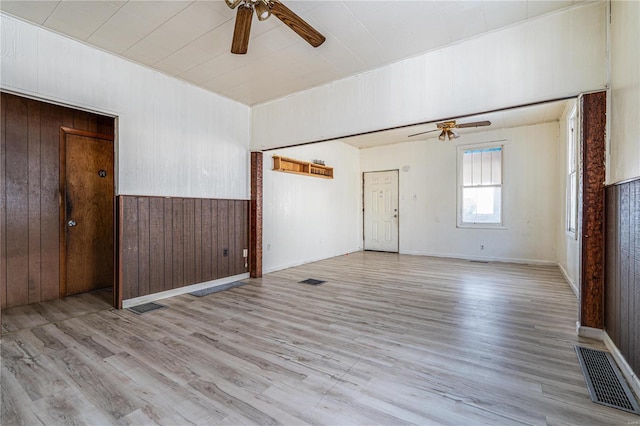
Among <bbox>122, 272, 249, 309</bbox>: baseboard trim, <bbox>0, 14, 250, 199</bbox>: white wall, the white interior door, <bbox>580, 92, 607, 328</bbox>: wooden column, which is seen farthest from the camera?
the white interior door

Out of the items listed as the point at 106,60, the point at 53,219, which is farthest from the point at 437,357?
the point at 53,219

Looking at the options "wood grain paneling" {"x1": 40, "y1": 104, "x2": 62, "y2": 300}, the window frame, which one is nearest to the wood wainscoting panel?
"wood grain paneling" {"x1": 40, "y1": 104, "x2": 62, "y2": 300}

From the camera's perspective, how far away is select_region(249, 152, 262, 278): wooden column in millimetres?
5102

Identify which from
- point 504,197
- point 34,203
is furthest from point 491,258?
point 34,203

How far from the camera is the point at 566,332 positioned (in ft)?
9.16

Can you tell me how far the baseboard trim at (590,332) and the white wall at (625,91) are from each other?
4.35 ft

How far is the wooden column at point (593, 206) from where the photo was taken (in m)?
2.64

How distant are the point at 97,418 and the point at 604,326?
3.90 metres

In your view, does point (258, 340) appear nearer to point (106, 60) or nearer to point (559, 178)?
point (106, 60)

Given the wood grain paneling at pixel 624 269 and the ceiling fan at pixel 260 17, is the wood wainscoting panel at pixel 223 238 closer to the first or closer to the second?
the ceiling fan at pixel 260 17

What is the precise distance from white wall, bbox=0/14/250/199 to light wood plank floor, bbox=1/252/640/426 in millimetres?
1693

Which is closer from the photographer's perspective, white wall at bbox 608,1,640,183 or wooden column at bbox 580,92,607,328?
white wall at bbox 608,1,640,183

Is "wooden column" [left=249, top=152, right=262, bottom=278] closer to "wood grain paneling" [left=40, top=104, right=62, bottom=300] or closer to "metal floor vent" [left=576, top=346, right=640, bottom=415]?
"wood grain paneling" [left=40, top=104, right=62, bottom=300]

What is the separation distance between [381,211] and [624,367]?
630cm
